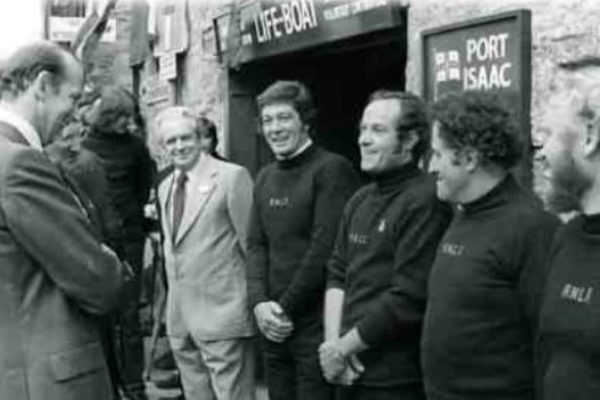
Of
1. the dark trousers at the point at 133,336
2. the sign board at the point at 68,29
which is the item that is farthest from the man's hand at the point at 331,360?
the sign board at the point at 68,29

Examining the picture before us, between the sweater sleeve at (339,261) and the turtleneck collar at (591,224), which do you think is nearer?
the turtleneck collar at (591,224)

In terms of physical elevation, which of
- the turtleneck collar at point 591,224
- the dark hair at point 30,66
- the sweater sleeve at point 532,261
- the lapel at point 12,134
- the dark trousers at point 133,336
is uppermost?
the dark hair at point 30,66

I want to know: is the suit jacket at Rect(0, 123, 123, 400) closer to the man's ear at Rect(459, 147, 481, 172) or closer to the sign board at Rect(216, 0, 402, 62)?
the man's ear at Rect(459, 147, 481, 172)

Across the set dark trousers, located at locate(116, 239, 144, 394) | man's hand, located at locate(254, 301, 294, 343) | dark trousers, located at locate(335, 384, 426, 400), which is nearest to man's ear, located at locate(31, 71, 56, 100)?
dark trousers, located at locate(335, 384, 426, 400)

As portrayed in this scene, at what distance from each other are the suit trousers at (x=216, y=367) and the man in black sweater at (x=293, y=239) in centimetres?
51

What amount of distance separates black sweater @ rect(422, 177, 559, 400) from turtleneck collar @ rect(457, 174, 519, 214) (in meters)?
0.04

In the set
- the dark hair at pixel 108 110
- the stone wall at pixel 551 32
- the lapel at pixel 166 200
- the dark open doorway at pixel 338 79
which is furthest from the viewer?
the dark open doorway at pixel 338 79

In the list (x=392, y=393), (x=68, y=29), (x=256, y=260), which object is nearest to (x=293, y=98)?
(x=256, y=260)

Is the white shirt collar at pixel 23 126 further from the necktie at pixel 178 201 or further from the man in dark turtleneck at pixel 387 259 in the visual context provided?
the necktie at pixel 178 201

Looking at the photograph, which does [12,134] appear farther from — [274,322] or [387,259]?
[274,322]

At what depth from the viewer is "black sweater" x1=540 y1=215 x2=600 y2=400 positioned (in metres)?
3.01

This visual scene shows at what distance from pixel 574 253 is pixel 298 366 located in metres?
2.08

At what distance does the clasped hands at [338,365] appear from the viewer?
4.36 m

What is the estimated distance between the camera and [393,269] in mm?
4273
